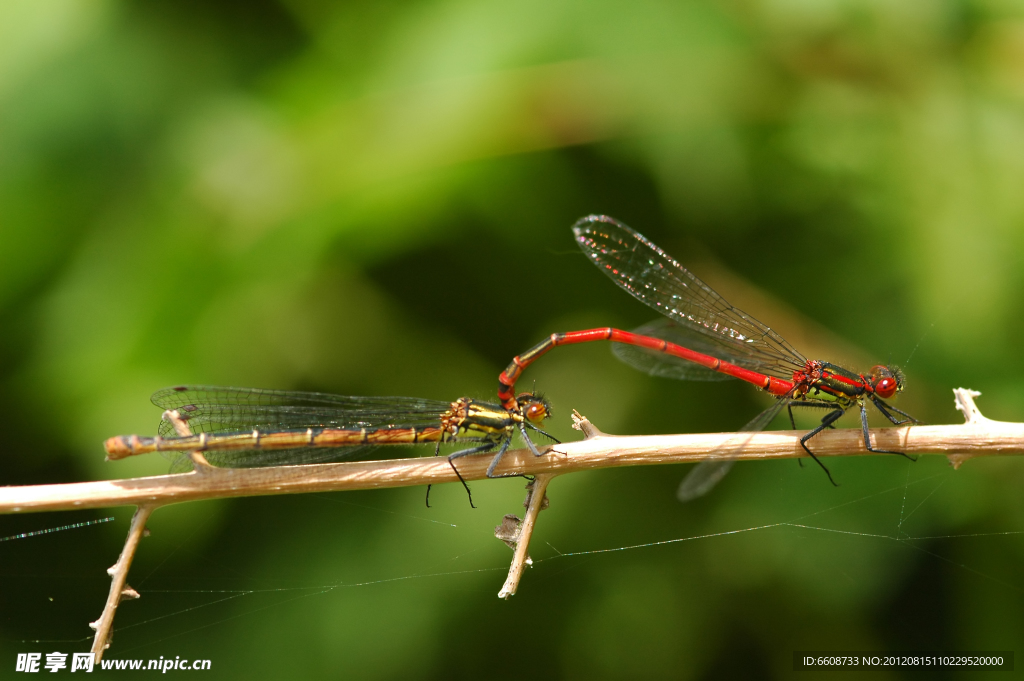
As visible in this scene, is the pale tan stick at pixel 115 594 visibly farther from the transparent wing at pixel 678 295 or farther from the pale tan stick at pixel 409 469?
the transparent wing at pixel 678 295

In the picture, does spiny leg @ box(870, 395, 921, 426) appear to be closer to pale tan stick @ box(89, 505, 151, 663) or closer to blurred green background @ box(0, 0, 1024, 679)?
blurred green background @ box(0, 0, 1024, 679)

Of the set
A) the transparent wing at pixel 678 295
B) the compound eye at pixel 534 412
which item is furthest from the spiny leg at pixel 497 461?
the transparent wing at pixel 678 295

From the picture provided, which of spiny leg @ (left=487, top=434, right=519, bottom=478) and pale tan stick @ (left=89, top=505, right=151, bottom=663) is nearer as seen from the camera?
pale tan stick @ (left=89, top=505, right=151, bottom=663)

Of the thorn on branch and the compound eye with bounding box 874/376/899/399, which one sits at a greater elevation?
the compound eye with bounding box 874/376/899/399

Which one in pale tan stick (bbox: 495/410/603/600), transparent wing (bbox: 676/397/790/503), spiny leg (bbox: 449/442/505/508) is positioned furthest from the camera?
transparent wing (bbox: 676/397/790/503)

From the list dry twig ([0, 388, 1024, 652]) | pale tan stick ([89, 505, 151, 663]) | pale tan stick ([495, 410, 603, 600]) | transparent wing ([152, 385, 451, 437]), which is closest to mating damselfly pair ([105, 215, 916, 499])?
transparent wing ([152, 385, 451, 437])

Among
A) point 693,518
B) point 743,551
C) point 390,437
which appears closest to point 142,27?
point 390,437

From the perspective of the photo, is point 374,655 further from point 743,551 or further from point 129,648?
point 743,551

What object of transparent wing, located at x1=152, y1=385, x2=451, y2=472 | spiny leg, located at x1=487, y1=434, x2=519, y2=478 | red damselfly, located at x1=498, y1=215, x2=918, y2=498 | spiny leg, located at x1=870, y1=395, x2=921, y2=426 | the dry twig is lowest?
the dry twig
